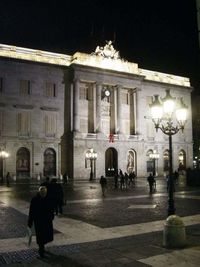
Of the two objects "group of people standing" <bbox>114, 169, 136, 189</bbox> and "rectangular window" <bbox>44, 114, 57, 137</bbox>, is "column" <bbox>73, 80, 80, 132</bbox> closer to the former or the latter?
"rectangular window" <bbox>44, 114, 57, 137</bbox>

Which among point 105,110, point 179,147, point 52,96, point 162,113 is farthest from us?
point 179,147

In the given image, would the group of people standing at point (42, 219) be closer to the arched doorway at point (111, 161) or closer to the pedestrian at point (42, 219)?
the pedestrian at point (42, 219)

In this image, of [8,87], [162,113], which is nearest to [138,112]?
[8,87]

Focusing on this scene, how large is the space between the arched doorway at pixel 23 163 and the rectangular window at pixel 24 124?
2.17 metres

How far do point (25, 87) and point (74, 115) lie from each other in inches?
306

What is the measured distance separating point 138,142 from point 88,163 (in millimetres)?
9460

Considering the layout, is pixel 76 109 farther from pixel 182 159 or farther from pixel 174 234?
pixel 174 234

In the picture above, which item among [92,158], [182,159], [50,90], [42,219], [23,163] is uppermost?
[50,90]

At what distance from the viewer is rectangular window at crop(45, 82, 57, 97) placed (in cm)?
4988

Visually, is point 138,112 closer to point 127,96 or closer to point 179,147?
point 127,96

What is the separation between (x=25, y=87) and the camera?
159ft

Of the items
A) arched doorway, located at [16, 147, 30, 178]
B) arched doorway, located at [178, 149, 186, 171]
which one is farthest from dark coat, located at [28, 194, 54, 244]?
arched doorway, located at [178, 149, 186, 171]

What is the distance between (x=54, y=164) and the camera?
49.3m

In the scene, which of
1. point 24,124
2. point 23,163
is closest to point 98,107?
point 24,124
